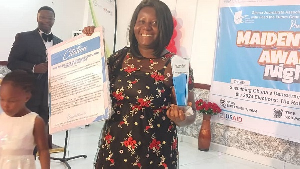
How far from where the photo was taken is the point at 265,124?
3457mm

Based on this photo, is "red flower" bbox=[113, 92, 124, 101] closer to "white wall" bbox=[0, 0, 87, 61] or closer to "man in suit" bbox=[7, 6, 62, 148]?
"man in suit" bbox=[7, 6, 62, 148]

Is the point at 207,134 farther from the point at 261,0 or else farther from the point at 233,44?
the point at 261,0

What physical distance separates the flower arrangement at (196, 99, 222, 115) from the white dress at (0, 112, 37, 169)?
2.78 m

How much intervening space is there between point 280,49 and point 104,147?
2599 mm

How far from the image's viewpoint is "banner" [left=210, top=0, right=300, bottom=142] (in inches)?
127

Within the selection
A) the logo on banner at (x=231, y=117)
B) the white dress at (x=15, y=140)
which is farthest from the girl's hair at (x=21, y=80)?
the logo on banner at (x=231, y=117)

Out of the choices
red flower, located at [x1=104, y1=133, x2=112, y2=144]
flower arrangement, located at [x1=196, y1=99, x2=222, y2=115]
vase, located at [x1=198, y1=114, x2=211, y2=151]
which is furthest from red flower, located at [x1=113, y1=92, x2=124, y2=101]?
vase, located at [x1=198, y1=114, x2=211, y2=151]

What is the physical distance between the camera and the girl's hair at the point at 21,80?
1243 millimetres

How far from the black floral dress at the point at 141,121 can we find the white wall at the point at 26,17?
A: 360cm

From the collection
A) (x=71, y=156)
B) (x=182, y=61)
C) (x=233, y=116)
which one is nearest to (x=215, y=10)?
(x=233, y=116)

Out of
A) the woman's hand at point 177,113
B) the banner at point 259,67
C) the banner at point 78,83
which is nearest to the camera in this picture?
the woman's hand at point 177,113

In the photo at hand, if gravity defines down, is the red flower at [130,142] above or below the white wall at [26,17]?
below

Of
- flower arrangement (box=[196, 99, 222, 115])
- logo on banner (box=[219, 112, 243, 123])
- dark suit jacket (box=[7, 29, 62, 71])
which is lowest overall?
logo on banner (box=[219, 112, 243, 123])

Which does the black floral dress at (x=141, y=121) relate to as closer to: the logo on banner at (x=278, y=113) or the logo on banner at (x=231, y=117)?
the logo on banner at (x=278, y=113)
